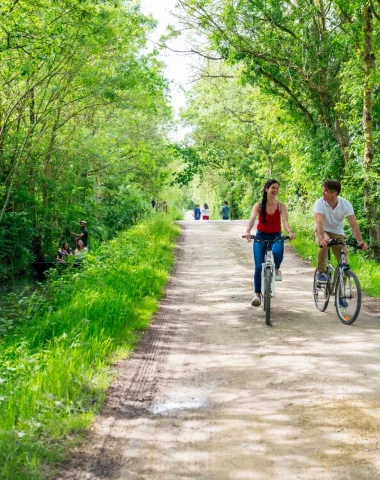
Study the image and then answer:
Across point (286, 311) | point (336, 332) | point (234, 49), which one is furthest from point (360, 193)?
point (336, 332)

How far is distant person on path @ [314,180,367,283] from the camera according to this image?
8055 millimetres

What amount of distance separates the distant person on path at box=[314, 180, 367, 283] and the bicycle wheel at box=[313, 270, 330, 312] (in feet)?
1.64

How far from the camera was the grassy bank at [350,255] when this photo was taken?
420 inches

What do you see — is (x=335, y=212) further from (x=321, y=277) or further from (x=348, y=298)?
(x=348, y=298)

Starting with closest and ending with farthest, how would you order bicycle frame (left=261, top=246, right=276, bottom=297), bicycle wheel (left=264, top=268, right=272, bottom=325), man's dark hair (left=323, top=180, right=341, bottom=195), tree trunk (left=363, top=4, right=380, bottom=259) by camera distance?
1. bicycle wheel (left=264, top=268, right=272, bottom=325)
2. man's dark hair (left=323, top=180, right=341, bottom=195)
3. bicycle frame (left=261, top=246, right=276, bottom=297)
4. tree trunk (left=363, top=4, right=380, bottom=259)

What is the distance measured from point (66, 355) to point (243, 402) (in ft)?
6.46

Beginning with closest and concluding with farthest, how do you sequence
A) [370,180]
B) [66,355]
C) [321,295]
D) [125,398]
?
[125,398], [66,355], [321,295], [370,180]

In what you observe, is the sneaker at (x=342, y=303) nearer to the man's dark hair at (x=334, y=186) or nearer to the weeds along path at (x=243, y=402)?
the weeds along path at (x=243, y=402)

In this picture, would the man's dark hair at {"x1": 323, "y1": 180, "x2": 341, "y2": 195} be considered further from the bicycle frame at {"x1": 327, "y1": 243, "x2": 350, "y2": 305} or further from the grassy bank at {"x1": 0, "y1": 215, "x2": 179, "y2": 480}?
the grassy bank at {"x1": 0, "y1": 215, "x2": 179, "y2": 480}

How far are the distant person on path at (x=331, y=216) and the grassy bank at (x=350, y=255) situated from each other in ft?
7.70

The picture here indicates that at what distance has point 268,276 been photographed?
8.02m

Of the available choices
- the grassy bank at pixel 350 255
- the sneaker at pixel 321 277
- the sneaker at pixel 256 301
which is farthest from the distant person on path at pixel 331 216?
the grassy bank at pixel 350 255

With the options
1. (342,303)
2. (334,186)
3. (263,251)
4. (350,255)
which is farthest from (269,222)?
(350,255)

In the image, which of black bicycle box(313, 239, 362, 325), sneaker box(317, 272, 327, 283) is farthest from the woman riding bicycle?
black bicycle box(313, 239, 362, 325)
